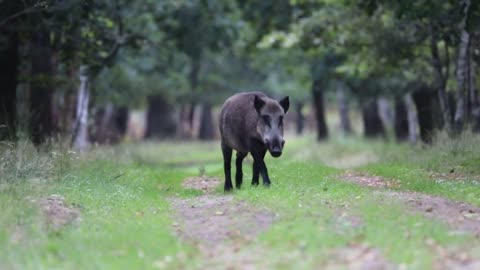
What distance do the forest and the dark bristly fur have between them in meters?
0.71

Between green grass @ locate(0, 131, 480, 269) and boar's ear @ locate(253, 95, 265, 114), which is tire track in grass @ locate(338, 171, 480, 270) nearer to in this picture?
green grass @ locate(0, 131, 480, 269)

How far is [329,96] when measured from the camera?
195ft

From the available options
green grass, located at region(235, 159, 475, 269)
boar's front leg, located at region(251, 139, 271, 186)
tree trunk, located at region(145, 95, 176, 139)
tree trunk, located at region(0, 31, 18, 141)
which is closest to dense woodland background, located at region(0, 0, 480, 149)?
tree trunk, located at region(0, 31, 18, 141)

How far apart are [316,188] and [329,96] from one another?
4623 centimetres

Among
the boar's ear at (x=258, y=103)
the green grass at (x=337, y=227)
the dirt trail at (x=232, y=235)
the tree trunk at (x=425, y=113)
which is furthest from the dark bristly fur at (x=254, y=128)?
the tree trunk at (x=425, y=113)

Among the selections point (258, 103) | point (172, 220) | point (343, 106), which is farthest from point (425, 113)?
point (343, 106)

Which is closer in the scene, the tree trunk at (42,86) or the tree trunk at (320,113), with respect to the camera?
the tree trunk at (42,86)

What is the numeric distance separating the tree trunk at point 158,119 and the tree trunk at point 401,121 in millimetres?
20806

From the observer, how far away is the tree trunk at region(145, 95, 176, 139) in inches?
2156

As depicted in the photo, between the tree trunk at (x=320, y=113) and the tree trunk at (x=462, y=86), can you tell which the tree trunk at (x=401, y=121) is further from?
the tree trunk at (x=462, y=86)

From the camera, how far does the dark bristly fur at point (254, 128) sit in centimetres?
1345

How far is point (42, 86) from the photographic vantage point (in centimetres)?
2170

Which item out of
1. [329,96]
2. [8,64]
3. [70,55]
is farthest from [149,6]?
[329,96]

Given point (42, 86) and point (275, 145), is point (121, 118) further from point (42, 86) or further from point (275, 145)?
point (275, 145)
